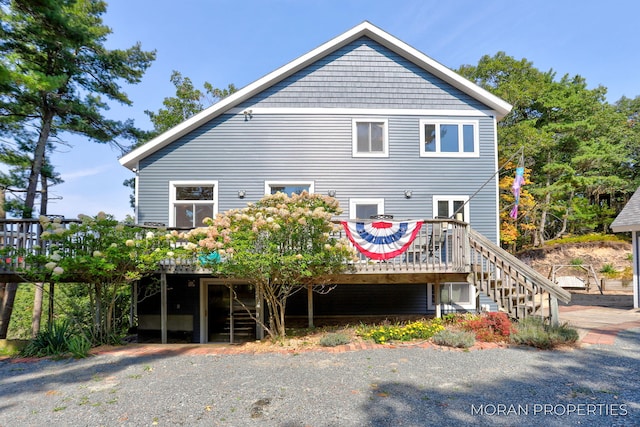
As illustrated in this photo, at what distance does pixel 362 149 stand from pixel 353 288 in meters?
4.28

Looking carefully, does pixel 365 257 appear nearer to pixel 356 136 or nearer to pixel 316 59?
pixel 356 136

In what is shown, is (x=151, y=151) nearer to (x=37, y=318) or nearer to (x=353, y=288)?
(x=353, y=288)

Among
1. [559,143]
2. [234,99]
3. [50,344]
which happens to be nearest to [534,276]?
[234,99]

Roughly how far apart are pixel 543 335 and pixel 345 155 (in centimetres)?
671

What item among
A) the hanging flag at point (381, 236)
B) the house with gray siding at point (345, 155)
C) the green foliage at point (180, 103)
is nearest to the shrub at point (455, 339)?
the hanging flag at point (381, 236)

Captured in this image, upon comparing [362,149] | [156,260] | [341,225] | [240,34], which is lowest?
[156,260]

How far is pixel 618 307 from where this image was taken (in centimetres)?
1135

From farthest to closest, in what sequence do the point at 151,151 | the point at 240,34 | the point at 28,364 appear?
the point at 240,34 → the point at 151,151 → the point at 28,364

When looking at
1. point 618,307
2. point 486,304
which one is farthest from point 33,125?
point 618,307

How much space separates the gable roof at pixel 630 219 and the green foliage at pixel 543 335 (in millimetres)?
5941

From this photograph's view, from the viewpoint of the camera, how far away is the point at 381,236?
7926 millimetres

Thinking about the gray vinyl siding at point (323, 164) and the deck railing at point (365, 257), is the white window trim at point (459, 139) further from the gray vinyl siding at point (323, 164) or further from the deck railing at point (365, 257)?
the deck railing at point (365, 257)

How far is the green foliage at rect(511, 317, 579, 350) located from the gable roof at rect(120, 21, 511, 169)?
6.78m

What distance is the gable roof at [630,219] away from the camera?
404 inches
